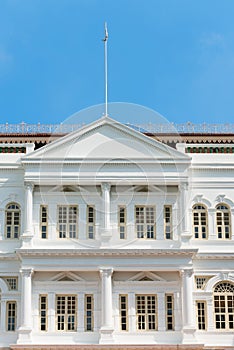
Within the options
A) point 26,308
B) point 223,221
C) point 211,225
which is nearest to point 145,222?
point 211,225

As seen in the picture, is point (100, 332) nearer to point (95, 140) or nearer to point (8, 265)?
point (8, 265)

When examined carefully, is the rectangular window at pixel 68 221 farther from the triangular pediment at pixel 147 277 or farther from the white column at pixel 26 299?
the triangular pediment at pixel 147 277

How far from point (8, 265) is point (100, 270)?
4.59m

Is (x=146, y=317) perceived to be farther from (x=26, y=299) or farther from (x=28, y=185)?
(x=28, y=185)

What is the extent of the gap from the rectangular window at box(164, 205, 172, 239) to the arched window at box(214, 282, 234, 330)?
3.45 metres

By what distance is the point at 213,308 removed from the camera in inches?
1804

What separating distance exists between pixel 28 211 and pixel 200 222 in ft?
28.0

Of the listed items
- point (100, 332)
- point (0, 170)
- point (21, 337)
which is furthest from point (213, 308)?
point (0, 170)

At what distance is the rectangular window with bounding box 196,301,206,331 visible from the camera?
45719mm

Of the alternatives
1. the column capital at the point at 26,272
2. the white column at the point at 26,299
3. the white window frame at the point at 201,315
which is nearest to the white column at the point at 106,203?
the column capital at the point at 26,272

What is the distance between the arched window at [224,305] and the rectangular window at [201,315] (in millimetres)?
575

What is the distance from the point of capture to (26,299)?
44.6 m

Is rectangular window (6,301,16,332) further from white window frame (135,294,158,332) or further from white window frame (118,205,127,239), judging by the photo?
white window frame (118,205,127,239)

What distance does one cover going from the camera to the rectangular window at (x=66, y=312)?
45.3m
